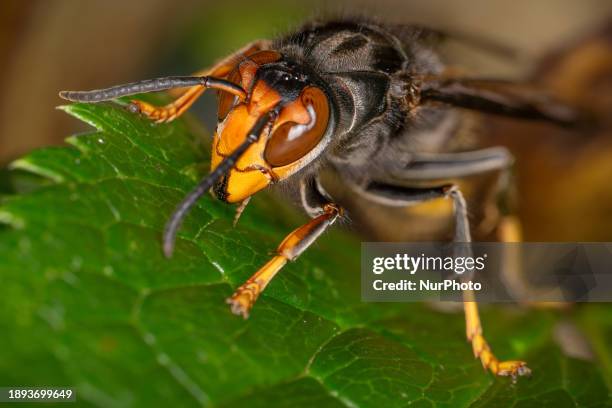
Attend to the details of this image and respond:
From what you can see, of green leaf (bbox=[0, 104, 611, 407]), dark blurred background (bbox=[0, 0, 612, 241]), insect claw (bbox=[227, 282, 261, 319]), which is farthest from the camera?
dark blurred background (bbox=[0, 0, 612, 241])

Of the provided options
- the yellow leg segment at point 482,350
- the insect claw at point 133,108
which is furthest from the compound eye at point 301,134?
the yellow leg segment at point 482,350

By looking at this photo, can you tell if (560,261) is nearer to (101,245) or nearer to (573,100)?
(573,100)

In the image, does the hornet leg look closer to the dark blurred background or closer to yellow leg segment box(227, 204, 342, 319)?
yellow leg segment box(227, 204, 342, 319)

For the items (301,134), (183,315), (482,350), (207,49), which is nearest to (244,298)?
(183,315)

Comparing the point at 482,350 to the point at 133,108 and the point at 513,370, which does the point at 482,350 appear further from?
the point at 133,108

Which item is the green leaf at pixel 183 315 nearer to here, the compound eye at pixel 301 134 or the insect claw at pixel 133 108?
the insect claw at pixel 133 108

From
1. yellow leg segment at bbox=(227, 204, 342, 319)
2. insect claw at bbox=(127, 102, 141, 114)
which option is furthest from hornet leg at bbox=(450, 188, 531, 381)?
insect claw at bbox=(127, 102, 141, 114)
